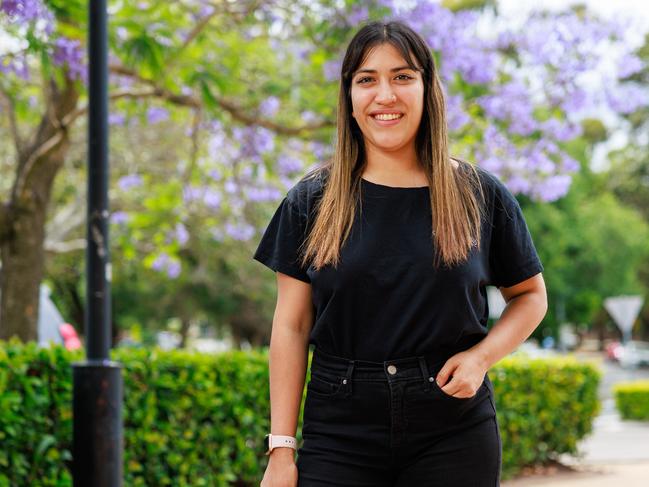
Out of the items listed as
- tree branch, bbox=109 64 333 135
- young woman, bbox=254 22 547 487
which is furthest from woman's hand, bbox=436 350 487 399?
tree branch, bbox=109 64 333 135

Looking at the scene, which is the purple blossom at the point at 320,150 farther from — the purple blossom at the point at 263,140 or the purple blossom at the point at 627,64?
the purple blossom at the point at 627,64

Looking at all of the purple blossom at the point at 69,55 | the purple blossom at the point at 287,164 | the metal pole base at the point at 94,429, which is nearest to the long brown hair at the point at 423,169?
the metal pole base at the point at 94,429

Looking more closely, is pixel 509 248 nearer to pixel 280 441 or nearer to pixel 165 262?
pixel 280 441

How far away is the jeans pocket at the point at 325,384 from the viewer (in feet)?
8.18

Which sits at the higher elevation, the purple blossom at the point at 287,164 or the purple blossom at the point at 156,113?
the purple blossom at the point at 156,113

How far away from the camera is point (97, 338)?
557 cm

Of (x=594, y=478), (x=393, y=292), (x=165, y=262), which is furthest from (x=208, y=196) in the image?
(x=393, y=292)

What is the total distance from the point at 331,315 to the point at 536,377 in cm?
832

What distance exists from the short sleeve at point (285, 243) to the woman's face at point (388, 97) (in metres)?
0.27

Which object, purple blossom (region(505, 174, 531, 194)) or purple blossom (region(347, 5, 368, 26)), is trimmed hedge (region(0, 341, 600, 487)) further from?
purple blossom (region(505, 174, 531, 194))

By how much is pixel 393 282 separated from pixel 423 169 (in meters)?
0.34

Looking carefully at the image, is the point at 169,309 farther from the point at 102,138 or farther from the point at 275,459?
the point at 275,459

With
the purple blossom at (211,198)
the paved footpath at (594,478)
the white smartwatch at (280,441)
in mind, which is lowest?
the paved footpath at (594,478)

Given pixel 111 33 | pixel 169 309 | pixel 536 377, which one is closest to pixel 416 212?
pixel 111 33
